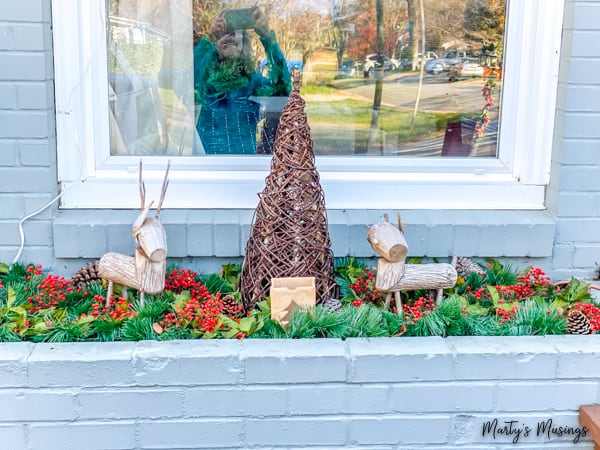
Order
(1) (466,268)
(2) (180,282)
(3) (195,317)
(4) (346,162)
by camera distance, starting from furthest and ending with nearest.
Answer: (4) (346,162), (1) (466,268), (2) (180,282), (3) (195,317)

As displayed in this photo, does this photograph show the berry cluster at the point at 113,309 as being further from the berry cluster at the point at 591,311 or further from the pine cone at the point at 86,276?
the berry cluster at the point at 591,311

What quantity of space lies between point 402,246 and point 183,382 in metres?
0.78

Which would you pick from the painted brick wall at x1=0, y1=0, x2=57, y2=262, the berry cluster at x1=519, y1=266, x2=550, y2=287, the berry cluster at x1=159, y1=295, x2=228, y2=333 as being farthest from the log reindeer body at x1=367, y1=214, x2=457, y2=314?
the painted brick wall at x1=0, y1=0, x2=57, y2=262

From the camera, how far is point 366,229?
2.61 meters

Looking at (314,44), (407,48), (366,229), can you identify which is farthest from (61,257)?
(407,48)

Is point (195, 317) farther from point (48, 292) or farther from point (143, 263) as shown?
point (48, 292)

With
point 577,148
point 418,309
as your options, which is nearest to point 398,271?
point 418,309

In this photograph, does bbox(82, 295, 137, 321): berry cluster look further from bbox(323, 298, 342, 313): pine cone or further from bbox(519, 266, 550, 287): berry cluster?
bbox(519, 266, 550, 287): berry cluster

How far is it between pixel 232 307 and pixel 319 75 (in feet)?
3.55

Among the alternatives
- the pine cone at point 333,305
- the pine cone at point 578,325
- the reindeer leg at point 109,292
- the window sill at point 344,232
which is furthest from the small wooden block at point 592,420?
the reindeer leg at point 109,292

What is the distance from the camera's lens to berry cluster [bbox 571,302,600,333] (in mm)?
2272

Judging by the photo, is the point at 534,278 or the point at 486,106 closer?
the point at 534,278

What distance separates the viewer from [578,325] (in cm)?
223

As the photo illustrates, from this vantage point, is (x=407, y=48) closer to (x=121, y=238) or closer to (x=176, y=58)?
(x=176, y=58)
